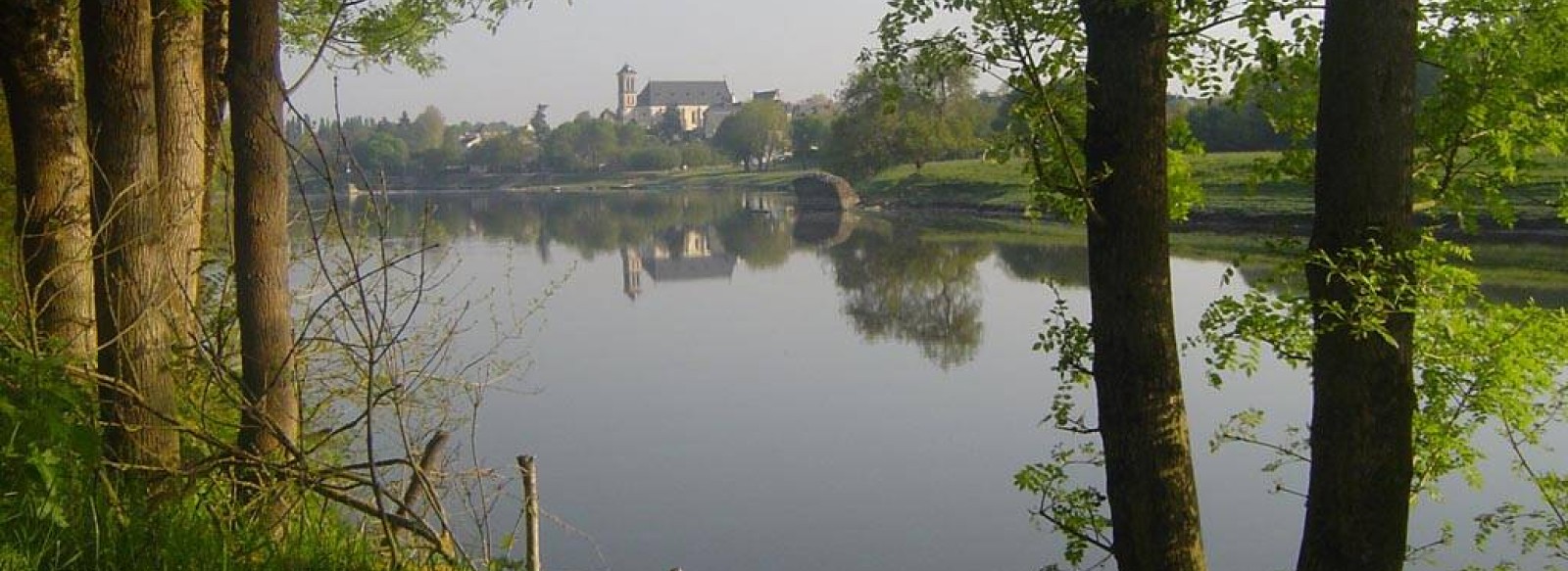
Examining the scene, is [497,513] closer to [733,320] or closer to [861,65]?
[861,65]

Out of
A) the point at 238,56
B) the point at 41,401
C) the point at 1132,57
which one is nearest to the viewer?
the point at 41,401

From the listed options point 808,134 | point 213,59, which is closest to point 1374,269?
point 213,59

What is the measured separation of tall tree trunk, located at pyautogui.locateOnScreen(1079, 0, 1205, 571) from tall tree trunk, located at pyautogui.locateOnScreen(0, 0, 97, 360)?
3677 millimetres

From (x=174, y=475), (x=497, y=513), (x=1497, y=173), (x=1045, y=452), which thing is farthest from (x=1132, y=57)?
(x=1045, y=452)

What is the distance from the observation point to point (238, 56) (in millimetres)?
5863

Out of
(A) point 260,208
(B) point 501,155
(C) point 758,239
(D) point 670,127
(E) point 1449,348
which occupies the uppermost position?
(D) point 670,127

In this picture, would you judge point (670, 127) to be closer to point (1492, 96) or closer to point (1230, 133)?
point (1230, 133)

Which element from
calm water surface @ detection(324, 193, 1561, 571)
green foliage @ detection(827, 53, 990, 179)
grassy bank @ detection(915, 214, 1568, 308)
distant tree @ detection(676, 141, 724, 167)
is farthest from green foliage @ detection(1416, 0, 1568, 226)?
distant tree @ detection(676, 141, 724, 167)

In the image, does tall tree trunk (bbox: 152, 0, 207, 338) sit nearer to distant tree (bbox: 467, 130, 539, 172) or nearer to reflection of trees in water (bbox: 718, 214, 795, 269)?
reflection of trees in water (bbox: 718, 214, 795, 269)

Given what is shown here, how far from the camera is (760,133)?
9362cm

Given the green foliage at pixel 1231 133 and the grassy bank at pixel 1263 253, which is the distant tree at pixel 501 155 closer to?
the green foliage at pixel 1231 133

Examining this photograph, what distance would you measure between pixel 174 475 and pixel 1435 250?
4.12 metres

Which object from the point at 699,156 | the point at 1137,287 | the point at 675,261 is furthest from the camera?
the point at 699,156

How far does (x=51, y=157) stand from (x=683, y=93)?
16337 cm
